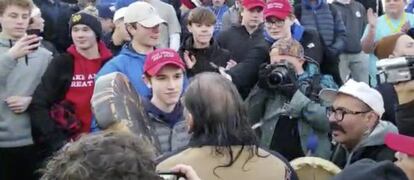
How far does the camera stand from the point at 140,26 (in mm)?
5363

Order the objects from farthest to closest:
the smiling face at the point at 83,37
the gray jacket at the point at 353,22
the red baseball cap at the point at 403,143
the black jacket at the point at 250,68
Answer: the gray jacket at the point at 353,22 → the black jacket at the point at 250,68 → the smiling face at the point at 83,37 → the red baseball cap at the point at 403,143

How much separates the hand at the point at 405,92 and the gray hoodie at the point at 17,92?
275 cm

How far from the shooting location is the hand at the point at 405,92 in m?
3.61

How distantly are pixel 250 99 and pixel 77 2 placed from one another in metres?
4.00

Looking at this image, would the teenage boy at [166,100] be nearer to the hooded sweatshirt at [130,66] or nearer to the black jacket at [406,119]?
the hooded sweatshirt at [130,66]

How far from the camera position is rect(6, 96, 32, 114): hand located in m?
5.52

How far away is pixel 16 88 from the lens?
18.3 ft

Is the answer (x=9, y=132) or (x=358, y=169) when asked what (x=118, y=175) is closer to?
(x=358, y=169)

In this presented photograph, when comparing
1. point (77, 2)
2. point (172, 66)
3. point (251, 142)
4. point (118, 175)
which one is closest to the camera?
point (118, 175)

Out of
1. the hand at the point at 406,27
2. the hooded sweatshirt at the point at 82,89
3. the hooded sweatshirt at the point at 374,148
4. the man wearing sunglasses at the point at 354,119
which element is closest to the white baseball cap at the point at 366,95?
the man wearing sunglasses at the point at 354,119

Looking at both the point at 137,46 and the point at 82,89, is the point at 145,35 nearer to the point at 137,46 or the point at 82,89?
the point at 137,46

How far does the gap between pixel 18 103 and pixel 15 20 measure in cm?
56

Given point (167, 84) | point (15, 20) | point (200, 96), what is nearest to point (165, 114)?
point (167, 84)

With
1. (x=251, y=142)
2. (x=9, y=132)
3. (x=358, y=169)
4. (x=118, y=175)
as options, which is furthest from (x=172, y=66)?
(x=118, y=175)
